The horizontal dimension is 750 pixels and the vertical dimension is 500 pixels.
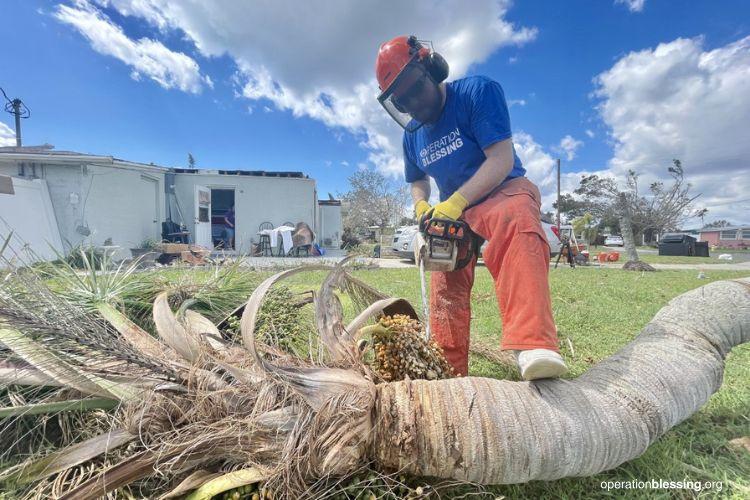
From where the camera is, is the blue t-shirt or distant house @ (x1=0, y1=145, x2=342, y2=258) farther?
distant house @ (x1=0, y1=145, x2=342, y2=258)

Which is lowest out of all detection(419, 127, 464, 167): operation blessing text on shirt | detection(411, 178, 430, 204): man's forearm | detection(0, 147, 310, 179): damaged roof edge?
detection(411, 178, 430, 204): man's forearm

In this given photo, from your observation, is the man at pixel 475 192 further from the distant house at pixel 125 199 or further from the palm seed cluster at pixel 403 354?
the distant house at pixel 125 199

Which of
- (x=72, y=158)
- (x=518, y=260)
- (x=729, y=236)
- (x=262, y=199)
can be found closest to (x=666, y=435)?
(x=518, y=260)

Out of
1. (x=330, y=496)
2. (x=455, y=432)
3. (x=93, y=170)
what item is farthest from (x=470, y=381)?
(x=93, y=170)

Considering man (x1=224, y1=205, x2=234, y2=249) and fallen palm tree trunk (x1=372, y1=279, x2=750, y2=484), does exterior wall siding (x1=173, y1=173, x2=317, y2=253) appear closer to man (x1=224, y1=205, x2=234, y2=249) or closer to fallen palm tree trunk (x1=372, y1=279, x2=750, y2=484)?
man (x1=224, y1=205, x2=234, y2=249)

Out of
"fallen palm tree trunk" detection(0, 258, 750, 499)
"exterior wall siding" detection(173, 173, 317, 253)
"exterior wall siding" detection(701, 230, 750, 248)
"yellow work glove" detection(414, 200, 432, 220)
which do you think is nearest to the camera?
"fallen palm tree trunk" detection(0, 258, 750, 499)

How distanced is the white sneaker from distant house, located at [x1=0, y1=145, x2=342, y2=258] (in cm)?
898

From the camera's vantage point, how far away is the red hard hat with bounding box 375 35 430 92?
1.84m

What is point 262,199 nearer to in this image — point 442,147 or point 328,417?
point 442,147

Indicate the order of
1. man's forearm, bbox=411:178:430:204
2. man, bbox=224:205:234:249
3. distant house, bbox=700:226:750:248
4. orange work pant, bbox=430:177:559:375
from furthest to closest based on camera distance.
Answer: distant house, bbox=700:226:750:248 → man, bbox=224:205:234:249 → man's forearm, bbox=411:178:430:204 → orange work pant, bbox=430:177:559:375

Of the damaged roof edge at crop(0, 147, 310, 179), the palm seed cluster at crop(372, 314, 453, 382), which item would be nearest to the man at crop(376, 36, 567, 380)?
the palm seed cluster at crop(372, 314, 453, 382)

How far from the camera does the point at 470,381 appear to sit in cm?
113

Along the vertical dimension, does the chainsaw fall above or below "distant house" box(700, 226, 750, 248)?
below

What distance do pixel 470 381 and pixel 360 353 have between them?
0.40m
